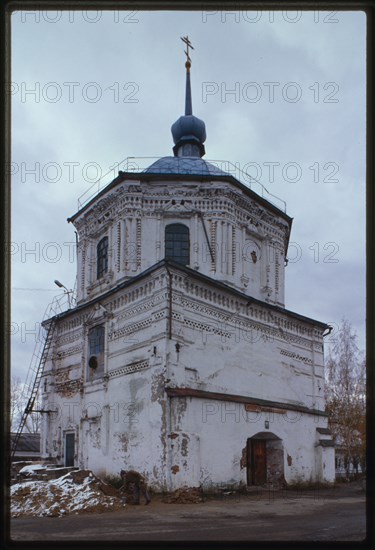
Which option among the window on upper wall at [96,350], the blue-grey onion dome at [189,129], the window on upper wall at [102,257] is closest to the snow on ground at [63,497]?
the window on upper wall at [96,350]

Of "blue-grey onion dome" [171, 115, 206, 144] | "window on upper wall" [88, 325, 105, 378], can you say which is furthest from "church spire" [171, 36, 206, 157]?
"window on upper wall" [88, 325, 105, 378]

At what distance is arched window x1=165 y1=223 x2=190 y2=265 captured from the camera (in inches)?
840

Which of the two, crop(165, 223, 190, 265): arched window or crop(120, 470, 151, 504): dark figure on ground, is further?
crop(165, 223, 190, 265): arched window

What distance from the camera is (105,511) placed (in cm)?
1409

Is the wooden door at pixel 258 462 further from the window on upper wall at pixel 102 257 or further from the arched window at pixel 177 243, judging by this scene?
the window on upper wall at pixel 102 257

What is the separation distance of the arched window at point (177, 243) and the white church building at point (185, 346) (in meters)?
0.05

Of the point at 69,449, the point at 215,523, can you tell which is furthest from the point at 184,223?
the point at 215,523

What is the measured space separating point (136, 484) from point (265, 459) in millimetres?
6648

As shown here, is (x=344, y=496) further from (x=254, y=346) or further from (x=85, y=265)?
(x=85, y=265)

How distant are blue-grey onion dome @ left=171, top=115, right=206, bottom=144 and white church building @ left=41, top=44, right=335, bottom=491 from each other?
0.90 ft

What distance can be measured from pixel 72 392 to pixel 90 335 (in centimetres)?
239

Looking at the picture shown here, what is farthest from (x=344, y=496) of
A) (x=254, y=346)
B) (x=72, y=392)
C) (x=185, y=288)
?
(x=72, y=392)

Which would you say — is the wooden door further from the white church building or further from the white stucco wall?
the white stucco wall

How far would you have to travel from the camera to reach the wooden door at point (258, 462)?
19.8m
